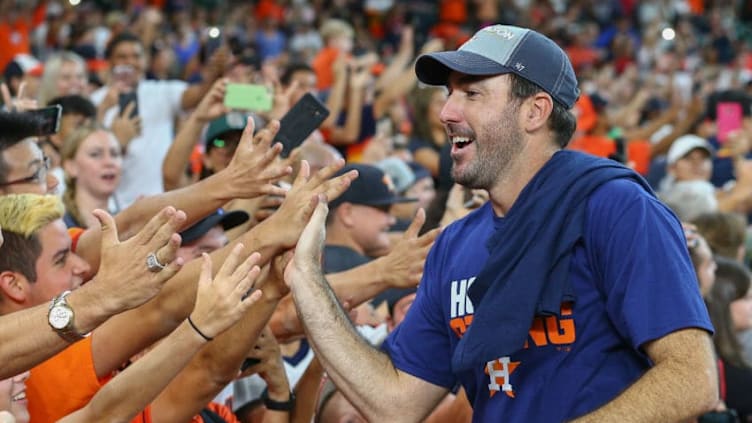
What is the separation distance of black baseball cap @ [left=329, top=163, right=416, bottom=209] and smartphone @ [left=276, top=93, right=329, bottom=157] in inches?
73.2

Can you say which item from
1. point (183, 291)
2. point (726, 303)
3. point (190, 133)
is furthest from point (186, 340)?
point (726, 303)

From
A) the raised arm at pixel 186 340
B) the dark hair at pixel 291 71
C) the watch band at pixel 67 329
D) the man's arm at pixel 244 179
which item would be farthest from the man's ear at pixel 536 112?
the dark hair at pixel 291 71

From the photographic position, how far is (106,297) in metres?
3.11

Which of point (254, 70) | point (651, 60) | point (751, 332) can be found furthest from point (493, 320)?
point (651, 60)

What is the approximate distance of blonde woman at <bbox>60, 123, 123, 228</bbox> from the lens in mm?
6277

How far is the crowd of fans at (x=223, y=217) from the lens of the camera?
3262mm

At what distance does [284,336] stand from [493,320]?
1.79 m

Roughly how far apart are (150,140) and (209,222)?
3.35 m

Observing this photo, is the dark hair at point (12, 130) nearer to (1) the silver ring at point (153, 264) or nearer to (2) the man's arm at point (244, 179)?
(2) the man's arm at point (244, 179)

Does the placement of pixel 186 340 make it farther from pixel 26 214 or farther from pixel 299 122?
pixel 299 122

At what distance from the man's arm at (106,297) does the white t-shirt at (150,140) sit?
4.41 metres

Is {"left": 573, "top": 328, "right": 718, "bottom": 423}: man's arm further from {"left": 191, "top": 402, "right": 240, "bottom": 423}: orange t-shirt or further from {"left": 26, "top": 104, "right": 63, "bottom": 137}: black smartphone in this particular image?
{"left": 26, "top": 104, "right": 63, "bottom": 137}: black smartphone

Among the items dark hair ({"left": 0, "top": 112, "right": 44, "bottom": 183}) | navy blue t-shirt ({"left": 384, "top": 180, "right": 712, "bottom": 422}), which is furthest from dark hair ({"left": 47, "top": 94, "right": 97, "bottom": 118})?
navy blue t-shirt ({"left": 384, "top": 180, "right": 712, "bottom": 422})

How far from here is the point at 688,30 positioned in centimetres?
2027
